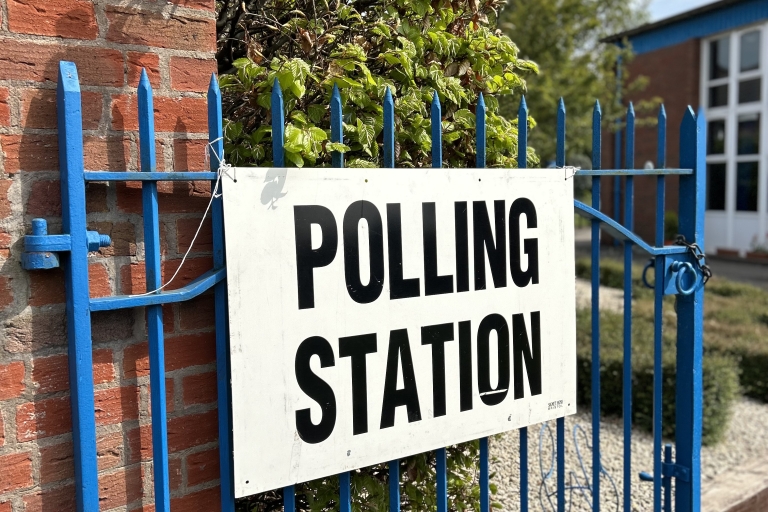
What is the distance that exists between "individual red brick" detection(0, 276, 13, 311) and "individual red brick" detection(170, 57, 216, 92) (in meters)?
0.56

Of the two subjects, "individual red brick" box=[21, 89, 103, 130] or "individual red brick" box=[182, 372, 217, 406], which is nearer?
"individual red brick" box=[21, 89, 103, 130]

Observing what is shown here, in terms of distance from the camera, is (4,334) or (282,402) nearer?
(4,334)

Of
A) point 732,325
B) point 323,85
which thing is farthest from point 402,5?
point 732,325

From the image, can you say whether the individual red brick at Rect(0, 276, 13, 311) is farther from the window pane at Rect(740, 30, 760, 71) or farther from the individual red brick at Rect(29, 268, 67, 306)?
the window pane at Rect(740, 30, 760, 71)

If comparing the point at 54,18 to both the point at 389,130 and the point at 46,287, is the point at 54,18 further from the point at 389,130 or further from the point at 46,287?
the point at 389,130

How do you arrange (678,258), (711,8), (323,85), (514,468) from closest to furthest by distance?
(323,85) < (678,258) < (514,468) < (711,8)

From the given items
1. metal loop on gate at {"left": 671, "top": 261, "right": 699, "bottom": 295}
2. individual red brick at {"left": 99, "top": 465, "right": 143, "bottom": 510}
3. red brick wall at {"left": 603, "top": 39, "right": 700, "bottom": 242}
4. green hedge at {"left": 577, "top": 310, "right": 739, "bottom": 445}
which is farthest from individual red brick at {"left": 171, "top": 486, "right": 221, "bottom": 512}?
red brick wall at {"left": 603, "top": 39, "right": 700, "bottom": 242}

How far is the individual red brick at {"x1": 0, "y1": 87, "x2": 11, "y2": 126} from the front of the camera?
140 centimetres

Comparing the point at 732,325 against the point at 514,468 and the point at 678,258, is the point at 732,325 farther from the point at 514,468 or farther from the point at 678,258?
the point at 678,258

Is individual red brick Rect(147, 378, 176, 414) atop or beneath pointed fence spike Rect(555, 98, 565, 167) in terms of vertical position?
beneath

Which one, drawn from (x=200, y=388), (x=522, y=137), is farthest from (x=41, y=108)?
(x=522, y=137)

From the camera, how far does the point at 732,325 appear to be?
655 cm

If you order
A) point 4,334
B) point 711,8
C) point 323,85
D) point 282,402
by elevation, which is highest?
point 711,8

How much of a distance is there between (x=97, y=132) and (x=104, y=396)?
581mm
